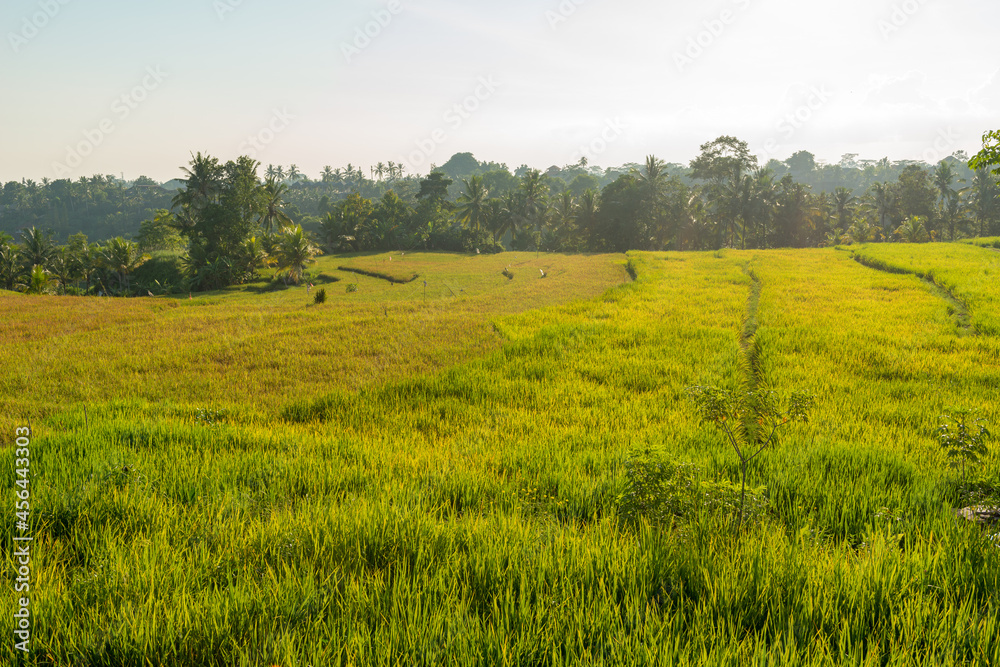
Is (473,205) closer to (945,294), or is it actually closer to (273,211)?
(273,211)

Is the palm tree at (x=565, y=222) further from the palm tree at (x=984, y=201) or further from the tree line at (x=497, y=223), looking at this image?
the palm tree at (x=984, y=201)

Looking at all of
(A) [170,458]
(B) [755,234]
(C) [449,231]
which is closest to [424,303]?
(A) [170,458]

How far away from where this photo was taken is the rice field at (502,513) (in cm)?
217

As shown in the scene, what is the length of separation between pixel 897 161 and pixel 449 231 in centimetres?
14481

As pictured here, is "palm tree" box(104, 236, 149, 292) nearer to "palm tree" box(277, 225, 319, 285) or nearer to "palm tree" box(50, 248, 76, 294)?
"palm tree" box(50, 248, 76, 294)

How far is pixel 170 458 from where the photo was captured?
4.71m

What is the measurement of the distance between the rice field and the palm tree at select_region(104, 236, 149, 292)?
33.0m

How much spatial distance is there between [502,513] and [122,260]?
45.0 m

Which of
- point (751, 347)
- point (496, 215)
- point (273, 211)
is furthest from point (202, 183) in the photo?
point (751, 347)

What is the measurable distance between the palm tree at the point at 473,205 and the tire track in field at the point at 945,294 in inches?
1521

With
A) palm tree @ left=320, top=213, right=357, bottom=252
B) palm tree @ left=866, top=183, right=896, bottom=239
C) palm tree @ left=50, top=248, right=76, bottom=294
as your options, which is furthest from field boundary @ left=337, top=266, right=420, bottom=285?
palm tree @ left=866, top=183, right=896, bottom=239

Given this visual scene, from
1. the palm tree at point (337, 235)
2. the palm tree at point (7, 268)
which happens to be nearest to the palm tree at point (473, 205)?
the palm tree at point (337, 235)

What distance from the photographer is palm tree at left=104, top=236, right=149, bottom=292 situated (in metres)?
37.4

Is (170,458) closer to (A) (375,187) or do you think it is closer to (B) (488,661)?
(B) (488,661)
